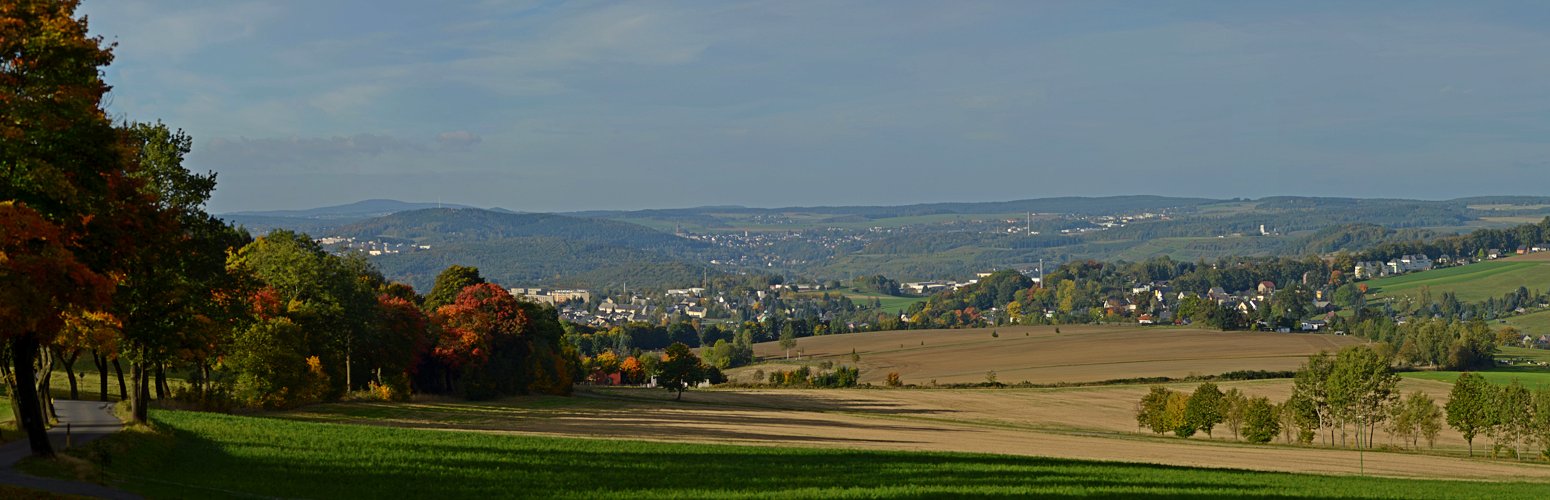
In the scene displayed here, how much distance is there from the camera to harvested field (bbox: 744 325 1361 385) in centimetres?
13862

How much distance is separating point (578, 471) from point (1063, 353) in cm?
13254

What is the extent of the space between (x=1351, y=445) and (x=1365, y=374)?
536cm

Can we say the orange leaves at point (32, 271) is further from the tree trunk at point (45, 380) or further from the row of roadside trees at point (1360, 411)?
the row of roadside trees at point (1360, 411)

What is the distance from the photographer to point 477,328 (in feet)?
273

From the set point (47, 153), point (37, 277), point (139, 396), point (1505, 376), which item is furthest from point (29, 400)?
point (1505, 376)

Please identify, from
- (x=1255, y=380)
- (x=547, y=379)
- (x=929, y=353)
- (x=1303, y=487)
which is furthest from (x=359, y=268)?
(x=929, y=353)

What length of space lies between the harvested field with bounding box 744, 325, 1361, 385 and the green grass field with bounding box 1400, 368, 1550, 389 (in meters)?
12.7

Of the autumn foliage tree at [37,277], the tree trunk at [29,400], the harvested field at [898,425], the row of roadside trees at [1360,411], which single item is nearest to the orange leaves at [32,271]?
the autumn foliage tree at [37,277]

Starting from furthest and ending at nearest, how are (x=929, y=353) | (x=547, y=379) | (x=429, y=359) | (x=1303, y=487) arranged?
1. (x=929, y=353)
2. (x=547, y=379)
3. (x=429, y=359)
4. (x=1303, y=487)

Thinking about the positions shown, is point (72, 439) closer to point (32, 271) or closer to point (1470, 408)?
point (32, 271)

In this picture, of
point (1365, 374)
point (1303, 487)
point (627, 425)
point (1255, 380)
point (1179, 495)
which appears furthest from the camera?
point (1255, 380)

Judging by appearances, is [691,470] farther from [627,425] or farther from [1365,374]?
[1365,374]

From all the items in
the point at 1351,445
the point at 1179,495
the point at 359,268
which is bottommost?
the point at 1351,445

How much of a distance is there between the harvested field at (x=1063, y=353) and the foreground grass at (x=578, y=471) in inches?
3440
